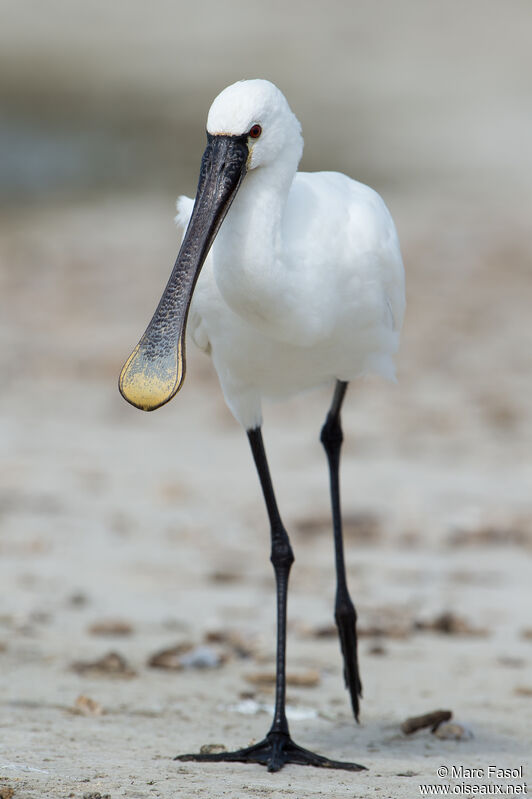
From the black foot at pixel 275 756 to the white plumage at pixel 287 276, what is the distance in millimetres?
1237

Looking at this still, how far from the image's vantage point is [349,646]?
507 cm

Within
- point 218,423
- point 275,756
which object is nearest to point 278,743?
point 275,756

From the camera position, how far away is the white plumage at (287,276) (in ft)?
13.1

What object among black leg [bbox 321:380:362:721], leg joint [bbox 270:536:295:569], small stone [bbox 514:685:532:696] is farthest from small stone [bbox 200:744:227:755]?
small stone [bbox 514:685:532:696]

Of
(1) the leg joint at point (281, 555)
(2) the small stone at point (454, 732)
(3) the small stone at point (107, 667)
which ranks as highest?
(1) the leg joint at point (281, 555)

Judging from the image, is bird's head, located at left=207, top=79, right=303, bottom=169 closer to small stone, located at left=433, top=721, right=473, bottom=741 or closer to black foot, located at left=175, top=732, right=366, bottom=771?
black foot, located at left=175, top=732, right=366, bottom=771

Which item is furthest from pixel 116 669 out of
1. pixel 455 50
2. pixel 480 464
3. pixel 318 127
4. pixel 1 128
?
pixel 455 50

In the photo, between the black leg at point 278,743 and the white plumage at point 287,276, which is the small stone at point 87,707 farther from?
the white plumage at point 287,276

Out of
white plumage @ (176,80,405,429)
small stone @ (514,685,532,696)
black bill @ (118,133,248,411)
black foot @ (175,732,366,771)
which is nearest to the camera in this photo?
black bill @ (118,133,248,411)

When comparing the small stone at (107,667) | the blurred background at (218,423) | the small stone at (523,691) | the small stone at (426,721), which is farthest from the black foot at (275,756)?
the small stone at (523,691)

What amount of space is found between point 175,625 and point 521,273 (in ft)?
30.2

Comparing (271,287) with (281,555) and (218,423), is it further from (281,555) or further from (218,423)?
(218,423)

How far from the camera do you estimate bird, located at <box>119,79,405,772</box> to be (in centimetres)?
395

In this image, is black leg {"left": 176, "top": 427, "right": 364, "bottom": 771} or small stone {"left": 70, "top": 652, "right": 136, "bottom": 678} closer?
black leg {"left": 176, "top": 427, "right": 364, "bottom": 771}
